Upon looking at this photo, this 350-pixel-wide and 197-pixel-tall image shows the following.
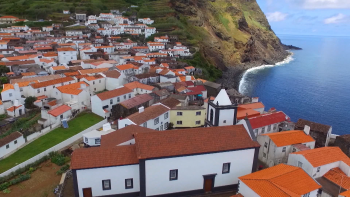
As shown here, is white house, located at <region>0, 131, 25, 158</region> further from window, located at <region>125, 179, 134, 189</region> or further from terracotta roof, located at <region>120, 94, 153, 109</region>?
window, located at <region>125, 179, 134, 189</region>

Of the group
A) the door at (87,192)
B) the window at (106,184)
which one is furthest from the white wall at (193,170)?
the door at (87,192)

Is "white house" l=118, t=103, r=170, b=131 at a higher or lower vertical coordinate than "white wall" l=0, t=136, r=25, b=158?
higher

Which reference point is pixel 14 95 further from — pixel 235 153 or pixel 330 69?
pixel 330 69

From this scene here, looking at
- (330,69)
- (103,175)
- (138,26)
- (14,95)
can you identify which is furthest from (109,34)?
(330,69)

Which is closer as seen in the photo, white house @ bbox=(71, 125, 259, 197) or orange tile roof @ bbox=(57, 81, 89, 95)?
white house @ bbox=(71, 125, 259, 197)

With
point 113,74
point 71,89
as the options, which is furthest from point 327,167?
point 113,74

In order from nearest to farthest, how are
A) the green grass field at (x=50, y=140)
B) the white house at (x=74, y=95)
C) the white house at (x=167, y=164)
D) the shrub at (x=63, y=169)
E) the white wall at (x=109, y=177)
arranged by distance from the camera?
the white wall at (x=109, y=177)
the white house at (x=167, y=164)
the shrub at (x=63, y=169)
the green grass field at (x=50, y=140)
the white house at (x=74, y=95)

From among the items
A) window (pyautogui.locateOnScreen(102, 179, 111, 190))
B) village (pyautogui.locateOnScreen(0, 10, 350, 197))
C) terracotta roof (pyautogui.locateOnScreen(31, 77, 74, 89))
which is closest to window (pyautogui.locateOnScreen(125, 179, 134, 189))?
village (pyautogui.locateOnScreen(0, 10, 350, 197))

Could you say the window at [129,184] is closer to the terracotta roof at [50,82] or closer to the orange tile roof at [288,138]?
the orange tile roof at [288,138]
